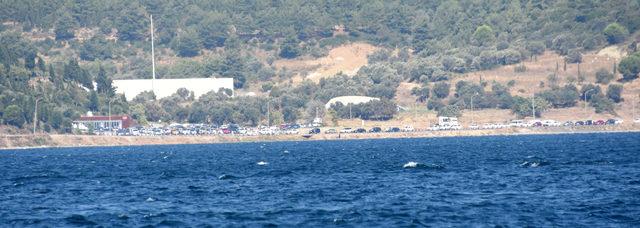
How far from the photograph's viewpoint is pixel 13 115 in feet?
613

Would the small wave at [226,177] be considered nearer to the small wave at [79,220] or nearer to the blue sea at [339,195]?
the blue sea at [339,195]

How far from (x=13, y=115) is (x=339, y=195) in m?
128

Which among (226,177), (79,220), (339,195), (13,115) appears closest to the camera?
(79,220)

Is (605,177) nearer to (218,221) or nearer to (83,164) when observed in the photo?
(218,221)

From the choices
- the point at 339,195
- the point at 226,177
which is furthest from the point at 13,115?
the point at 339,195

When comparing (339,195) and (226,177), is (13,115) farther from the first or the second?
(339,195)

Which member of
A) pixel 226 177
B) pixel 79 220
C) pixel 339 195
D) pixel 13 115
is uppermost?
pixel 13 115

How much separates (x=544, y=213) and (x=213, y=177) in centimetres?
3691

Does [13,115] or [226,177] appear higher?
[13,115]

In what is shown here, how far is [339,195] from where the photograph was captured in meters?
68.4

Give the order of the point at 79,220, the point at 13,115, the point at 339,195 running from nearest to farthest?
the point at 79,220, the point at 339,195, the point at 13,115

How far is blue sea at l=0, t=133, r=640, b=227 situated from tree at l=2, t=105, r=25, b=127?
84535mm

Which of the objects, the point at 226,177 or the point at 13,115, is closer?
the point at 226,177

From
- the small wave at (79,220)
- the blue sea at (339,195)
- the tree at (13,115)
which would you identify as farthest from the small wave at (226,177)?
the tree at (13,115)
